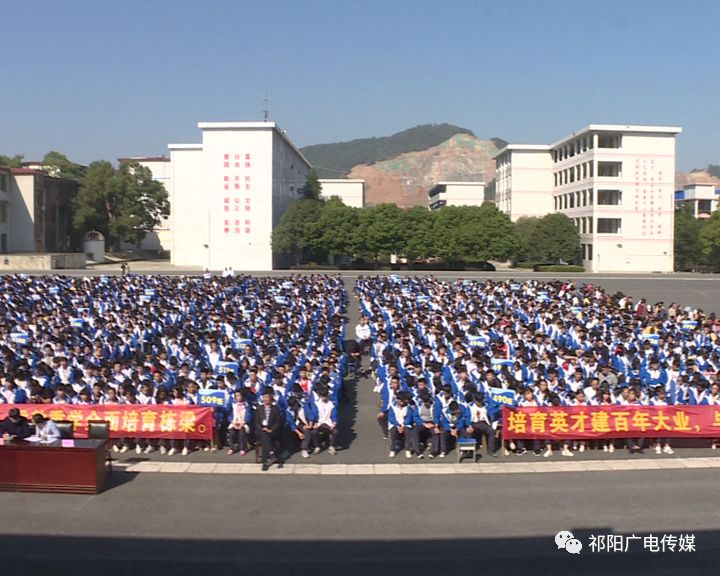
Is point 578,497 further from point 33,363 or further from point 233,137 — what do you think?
point 233,137

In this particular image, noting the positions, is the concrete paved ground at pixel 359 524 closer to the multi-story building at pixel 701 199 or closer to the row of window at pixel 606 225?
the row of window at pixel 606 225

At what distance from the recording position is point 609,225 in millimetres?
63125

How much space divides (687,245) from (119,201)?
57.9 m

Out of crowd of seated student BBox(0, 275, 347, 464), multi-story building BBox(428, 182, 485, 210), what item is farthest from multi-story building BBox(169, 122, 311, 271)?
multi-story building BBox(428, 182, 485, 210)

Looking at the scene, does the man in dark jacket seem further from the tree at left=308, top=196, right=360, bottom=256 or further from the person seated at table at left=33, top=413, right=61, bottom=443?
the tree at left=308, top=196, right=360, bottom=256

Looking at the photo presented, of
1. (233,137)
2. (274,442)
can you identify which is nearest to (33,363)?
(274,442)

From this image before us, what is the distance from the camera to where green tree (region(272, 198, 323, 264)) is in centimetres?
5812

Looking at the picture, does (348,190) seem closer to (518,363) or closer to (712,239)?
(712,239)

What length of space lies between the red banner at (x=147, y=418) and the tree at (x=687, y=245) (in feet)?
224

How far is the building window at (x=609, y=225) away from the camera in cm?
6278

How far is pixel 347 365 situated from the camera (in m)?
16.4

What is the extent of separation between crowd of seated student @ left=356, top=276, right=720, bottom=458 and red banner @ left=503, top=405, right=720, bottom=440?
0.67 ft

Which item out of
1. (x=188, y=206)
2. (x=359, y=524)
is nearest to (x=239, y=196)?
(x=188, y=206)

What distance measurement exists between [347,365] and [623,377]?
20.7ft
